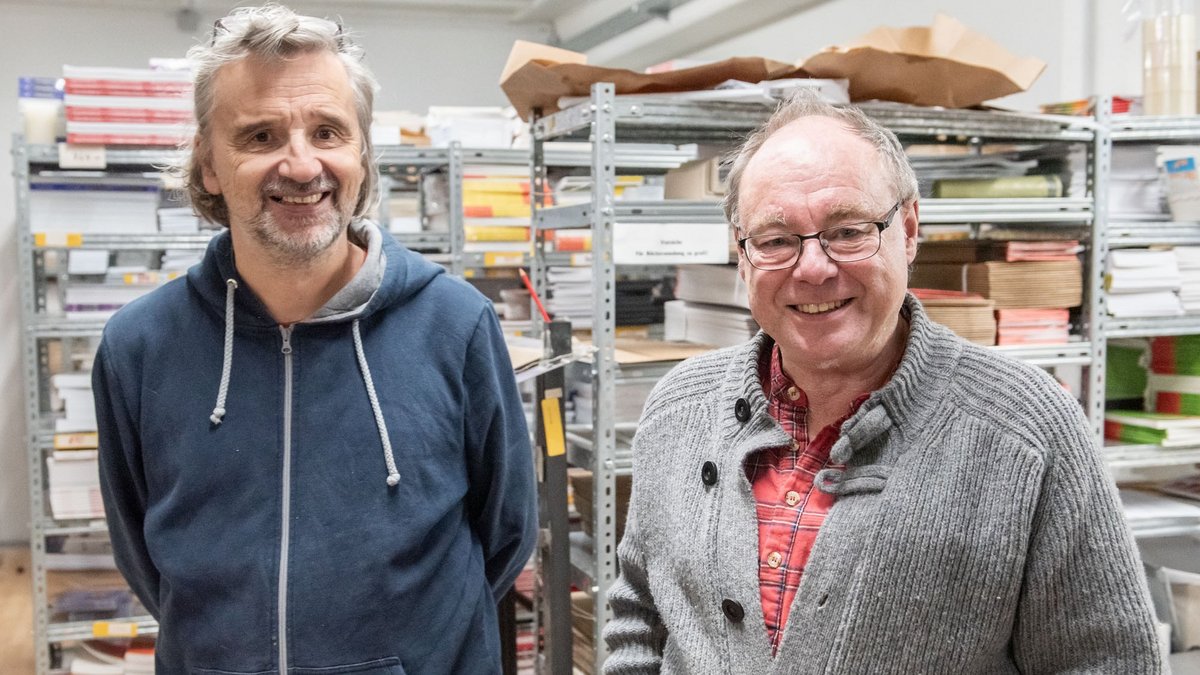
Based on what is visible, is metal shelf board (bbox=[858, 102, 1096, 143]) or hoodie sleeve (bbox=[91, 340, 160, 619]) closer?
hoodie sleeve (bbox=[91, 340, 160, 619])

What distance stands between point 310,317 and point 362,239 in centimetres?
22

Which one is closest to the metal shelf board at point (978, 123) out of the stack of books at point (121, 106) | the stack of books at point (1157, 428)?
the stack of books at point (1157, 428)

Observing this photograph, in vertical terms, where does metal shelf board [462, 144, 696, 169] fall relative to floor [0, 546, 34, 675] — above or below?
above

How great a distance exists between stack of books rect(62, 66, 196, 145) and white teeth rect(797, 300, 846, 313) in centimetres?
322

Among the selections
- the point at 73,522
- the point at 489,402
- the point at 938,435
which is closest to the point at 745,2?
the point at 73,522

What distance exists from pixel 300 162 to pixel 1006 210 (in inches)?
75.2

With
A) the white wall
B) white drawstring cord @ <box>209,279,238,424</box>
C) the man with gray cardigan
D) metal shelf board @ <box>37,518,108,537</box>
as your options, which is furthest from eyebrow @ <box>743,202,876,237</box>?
the white wall

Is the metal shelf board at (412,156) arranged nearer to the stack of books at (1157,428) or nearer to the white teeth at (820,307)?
the stack of books at (1157,428)

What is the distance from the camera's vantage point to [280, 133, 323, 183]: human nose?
152cm

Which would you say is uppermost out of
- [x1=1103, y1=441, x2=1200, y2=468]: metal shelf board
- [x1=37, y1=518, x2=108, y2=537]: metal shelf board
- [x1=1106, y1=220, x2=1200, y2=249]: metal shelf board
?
[x1=1106, y1=220, x2=1200, y2=249]: metal shelf board

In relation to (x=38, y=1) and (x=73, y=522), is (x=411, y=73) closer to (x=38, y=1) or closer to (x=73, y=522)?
(x=38, y=1)

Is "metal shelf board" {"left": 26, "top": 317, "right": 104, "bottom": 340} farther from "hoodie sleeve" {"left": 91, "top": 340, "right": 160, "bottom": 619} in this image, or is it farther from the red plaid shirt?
the red plaid shirt

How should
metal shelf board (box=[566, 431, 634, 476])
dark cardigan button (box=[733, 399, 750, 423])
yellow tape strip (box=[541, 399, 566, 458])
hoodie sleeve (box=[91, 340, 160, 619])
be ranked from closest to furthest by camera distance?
1. dark cardigan button (box=[733, 399, 750, 423])
2. hoodie sleeve (box=[91, 340, 160, 619])
3. yellow tape strip (box=[541, 399, 566, 458])
4. metal shelf board (box=[566, 431, 634, 476])

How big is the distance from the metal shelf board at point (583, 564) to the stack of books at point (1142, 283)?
1574mm
